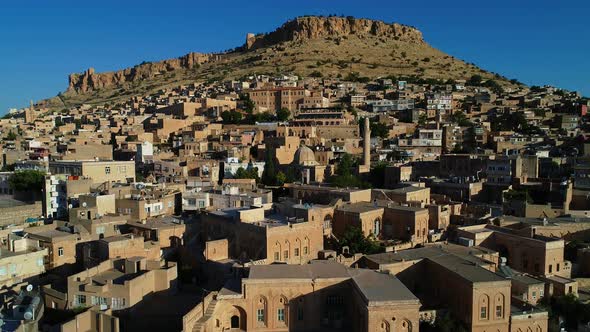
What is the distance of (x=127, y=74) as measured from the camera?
106688 millimetres

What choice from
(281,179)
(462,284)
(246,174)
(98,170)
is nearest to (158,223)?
(98,170)

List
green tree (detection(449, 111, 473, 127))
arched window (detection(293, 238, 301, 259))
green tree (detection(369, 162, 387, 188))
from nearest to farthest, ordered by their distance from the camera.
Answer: arched window (detection(293, 238, 301, 259)), green tree (detection(369, 162, 387, 188)), green tree (detection(449, 111, 473, 127))

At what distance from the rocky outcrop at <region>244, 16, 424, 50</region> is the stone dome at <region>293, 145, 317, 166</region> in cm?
6489

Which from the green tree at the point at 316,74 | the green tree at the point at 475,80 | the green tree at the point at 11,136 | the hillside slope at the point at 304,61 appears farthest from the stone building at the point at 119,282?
the green tree at the point at 475,80

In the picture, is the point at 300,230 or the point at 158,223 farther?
the point at 158,223

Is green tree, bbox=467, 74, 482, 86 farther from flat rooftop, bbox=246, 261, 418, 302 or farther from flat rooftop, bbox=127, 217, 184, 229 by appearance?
flat rooftop, bbox=246, 261, 418, 302

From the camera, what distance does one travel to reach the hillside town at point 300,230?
15688mm

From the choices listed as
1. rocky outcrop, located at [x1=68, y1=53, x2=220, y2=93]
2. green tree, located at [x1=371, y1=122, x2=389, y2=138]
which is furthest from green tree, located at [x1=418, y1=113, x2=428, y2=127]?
rocky outcrop, located at [x1=68, y1=53, x2=220, y2=93]

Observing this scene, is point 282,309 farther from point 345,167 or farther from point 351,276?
point 345,167

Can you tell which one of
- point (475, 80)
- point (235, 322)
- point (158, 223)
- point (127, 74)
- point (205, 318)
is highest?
point (127, 74)

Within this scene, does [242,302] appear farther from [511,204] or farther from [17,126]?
[17,126]

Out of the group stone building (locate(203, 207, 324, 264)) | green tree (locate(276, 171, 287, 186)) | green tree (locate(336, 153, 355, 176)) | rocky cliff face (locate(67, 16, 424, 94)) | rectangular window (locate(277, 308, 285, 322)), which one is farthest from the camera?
rocky cliff face (locate(67, 16, 424, 94))

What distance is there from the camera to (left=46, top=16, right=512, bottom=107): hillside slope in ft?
273

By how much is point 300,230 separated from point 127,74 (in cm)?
9529
